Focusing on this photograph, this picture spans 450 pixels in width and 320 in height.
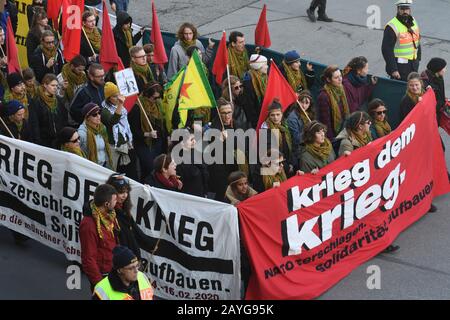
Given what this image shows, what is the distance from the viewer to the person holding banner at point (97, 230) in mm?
8320

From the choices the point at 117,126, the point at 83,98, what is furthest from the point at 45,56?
the point at 117,126

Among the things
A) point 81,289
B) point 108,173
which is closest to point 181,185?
point 108,173

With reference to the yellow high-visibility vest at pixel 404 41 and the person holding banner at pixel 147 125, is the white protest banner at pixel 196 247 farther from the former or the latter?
the yellow high-visibility vest at pixel 404 41

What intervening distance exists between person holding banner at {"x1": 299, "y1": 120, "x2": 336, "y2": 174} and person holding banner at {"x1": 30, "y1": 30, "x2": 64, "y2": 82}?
3.76 meters

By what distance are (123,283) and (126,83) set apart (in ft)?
13.2

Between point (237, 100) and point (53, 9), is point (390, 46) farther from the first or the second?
point (53, 9)

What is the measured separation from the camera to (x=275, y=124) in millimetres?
10695

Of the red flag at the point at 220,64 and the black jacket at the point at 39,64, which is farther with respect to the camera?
the black jacket at the point at 39,64

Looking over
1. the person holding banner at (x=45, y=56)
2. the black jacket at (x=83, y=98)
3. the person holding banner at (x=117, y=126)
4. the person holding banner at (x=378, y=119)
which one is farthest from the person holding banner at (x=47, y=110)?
the person holding banner at (x=378, y=119)

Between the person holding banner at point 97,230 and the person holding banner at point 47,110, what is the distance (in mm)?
2585

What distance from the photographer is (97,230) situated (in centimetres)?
835

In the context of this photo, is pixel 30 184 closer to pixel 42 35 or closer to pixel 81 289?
pixel 81 289

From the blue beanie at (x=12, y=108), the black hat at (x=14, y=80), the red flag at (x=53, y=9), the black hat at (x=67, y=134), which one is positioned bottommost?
the black hat at (x=67, y=134)
